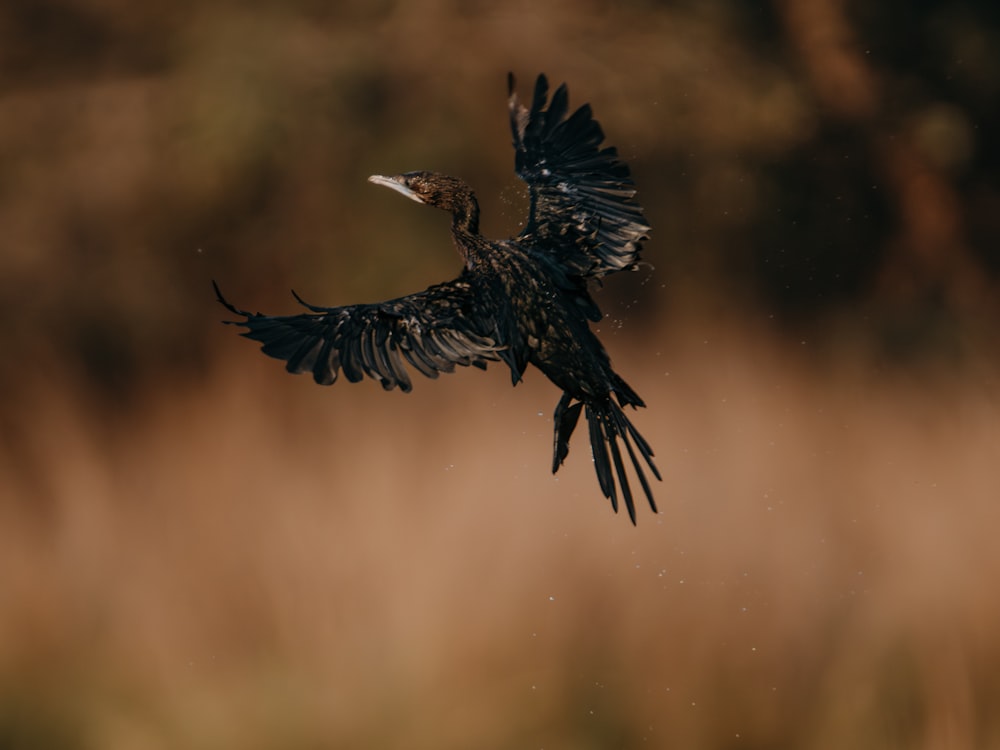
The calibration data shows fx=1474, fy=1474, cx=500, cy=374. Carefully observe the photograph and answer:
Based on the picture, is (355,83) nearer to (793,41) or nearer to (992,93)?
(793,41)

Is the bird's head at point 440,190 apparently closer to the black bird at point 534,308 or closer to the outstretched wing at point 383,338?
the black bird at point 534,308

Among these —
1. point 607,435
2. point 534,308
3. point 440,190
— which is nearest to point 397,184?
point 440,190

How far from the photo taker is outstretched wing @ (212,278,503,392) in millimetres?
3443

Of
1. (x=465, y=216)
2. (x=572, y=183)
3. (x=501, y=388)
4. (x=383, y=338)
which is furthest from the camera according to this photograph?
(x=501, y=388)

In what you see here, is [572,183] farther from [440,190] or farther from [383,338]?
[383,338]

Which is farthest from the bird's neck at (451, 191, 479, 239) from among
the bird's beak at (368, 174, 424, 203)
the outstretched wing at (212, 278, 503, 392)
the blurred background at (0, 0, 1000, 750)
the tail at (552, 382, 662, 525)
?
the blurred background at (0, 0, 1000, 750)

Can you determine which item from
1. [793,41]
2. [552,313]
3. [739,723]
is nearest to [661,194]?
[793,41]

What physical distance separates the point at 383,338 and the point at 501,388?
7.89 ft

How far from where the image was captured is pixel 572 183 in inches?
166

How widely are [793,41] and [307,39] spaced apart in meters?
2.15

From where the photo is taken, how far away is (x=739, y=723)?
229 inches

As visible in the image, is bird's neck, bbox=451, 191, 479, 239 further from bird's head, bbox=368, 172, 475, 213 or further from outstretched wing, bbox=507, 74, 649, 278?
outstretched wing, bbox=507, 74, 649, 278

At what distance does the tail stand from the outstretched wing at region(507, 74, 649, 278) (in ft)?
1.22

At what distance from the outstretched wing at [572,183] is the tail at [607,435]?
0.37 m
